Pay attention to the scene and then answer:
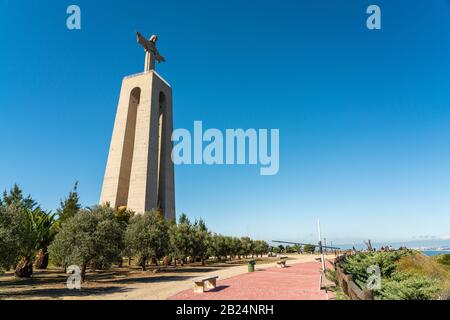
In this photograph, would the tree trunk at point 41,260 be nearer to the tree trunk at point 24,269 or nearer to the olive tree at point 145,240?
the tree trunk at point 24,269

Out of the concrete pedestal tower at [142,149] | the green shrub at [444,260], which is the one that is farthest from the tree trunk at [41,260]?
the green shrub at [444,260]

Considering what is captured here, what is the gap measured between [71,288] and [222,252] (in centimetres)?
3674

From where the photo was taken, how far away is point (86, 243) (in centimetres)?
2209

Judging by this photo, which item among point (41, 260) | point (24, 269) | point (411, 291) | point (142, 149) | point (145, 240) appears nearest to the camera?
point (411, 291)

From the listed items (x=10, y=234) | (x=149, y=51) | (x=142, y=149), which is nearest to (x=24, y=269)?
(x=10, y=234)

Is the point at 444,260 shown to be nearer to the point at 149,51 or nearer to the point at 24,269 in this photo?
the point at 24,269

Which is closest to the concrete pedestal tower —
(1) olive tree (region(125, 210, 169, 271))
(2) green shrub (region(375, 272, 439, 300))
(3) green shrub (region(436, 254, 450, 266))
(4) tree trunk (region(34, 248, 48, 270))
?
(4) tree trunk (region(34, 248, 48, 270))

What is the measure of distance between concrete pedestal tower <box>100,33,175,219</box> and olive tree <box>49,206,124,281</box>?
29653 millimetres

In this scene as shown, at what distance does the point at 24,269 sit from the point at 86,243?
894 cm

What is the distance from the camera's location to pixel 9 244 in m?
17.2

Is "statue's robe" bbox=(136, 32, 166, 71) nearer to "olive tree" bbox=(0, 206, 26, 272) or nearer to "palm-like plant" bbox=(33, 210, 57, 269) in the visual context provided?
"palm-like plant" bbox=(33, 210, 57, 269)

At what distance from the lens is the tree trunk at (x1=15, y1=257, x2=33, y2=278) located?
83.6 ft
